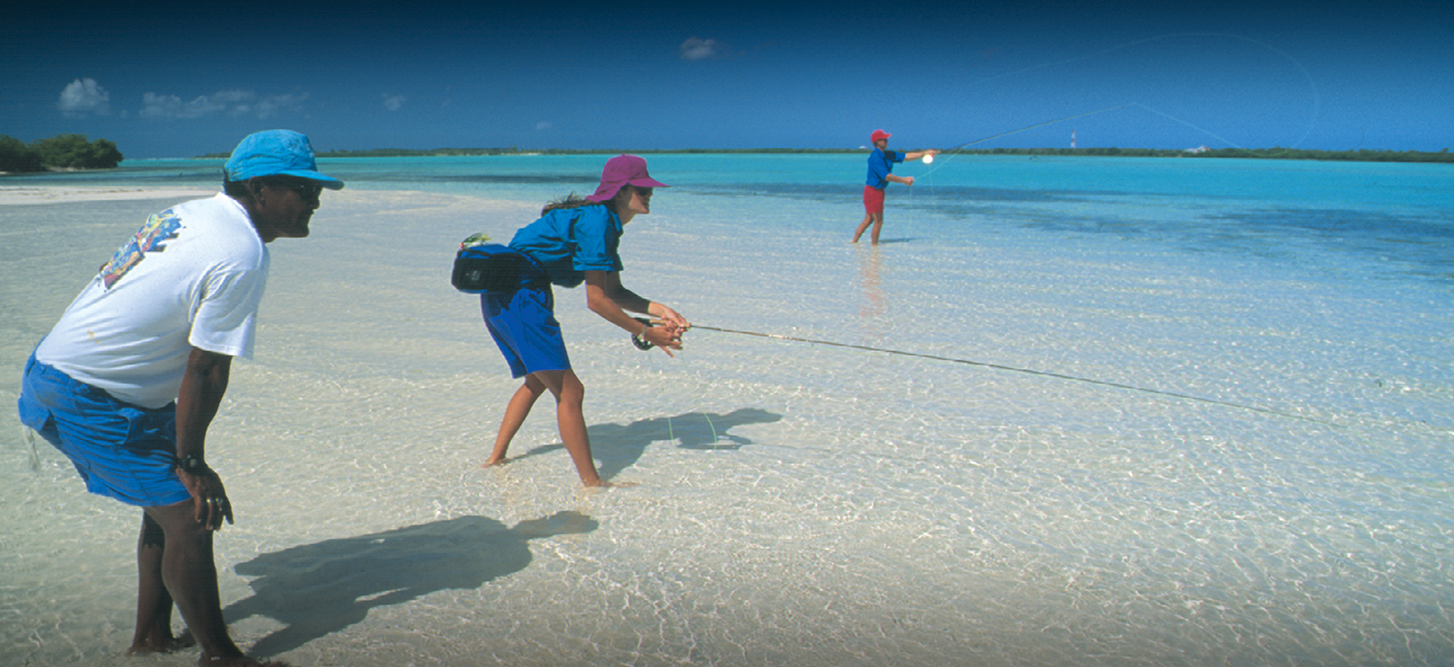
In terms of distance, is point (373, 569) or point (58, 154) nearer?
point (373, 569)

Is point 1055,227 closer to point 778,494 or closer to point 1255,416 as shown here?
point 1255,416

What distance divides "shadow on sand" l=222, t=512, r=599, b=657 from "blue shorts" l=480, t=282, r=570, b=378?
0.67m

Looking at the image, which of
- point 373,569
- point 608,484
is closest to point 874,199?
point 608,484

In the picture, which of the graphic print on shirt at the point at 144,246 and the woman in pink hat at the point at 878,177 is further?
the woman in pink hat at the point at 878,177

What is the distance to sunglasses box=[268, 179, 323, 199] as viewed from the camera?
236 centimetres

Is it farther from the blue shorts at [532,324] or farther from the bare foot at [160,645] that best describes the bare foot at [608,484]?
the bare foot at [160,645]

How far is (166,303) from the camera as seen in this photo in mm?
2146

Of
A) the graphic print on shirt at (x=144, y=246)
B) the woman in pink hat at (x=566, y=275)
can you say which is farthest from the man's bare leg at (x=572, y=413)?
the graphic print on shirt at (x=144, y=246)

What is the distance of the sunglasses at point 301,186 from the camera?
2355 mm

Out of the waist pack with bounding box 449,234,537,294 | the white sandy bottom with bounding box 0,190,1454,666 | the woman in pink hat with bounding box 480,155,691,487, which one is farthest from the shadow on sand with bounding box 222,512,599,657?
the waist pack with bounding box 449,234,537,294

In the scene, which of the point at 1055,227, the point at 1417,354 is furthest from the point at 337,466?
the point at 1055,227

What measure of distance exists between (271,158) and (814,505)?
8.64 feet

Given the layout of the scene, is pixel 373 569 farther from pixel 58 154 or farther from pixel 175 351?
pixel 58 154

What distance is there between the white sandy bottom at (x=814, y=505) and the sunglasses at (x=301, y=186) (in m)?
1.42
